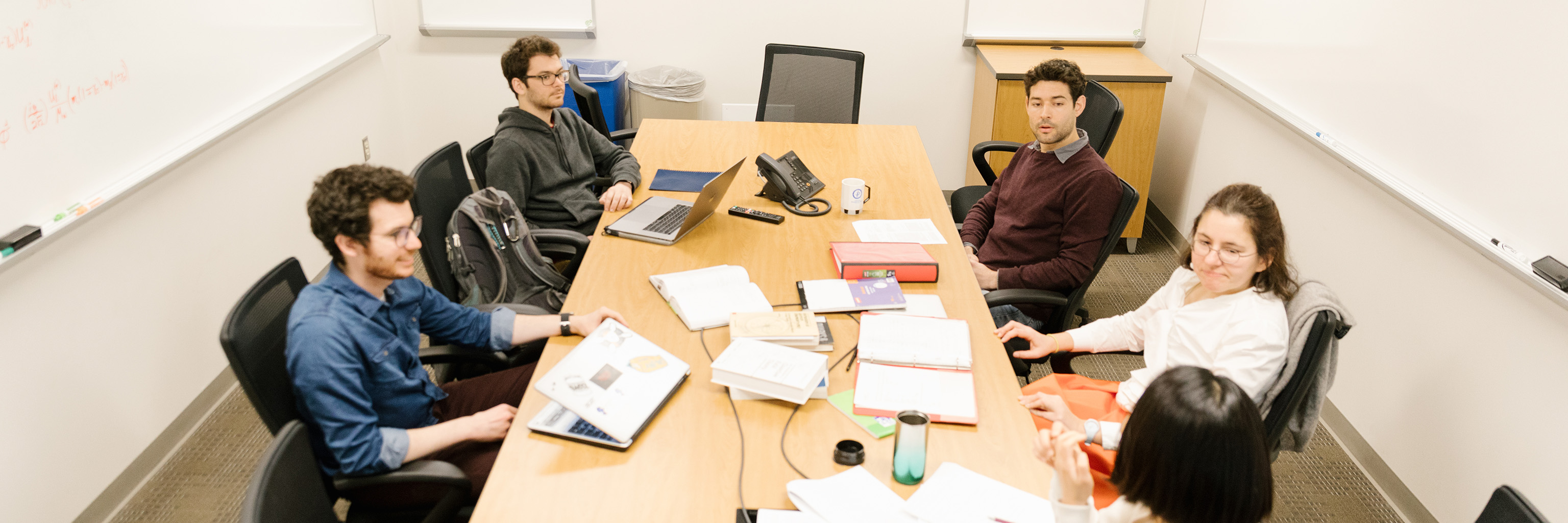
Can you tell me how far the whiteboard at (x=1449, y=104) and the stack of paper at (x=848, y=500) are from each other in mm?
1618

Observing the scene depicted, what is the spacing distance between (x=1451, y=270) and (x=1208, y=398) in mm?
1716

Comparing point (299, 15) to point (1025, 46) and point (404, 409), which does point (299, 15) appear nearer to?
point (404, 409)

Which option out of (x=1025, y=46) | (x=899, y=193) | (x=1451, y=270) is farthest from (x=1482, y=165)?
(x=1025, y=46)

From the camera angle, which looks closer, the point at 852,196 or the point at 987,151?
the point at 852,196

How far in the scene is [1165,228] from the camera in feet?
14.8

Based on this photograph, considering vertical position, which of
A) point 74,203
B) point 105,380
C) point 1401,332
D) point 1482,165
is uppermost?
point 1482,165

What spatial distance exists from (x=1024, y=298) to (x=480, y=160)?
5.81 ft

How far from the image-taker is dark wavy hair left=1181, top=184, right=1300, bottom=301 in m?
1.84

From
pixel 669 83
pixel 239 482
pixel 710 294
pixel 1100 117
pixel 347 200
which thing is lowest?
pixel 239 482

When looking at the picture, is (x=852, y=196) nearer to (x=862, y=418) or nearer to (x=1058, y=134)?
(x=1058, y=134)

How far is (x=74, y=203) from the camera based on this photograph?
236 centimetres

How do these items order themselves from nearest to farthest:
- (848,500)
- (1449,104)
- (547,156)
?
(848,500)
(1449,104)
(547,156)

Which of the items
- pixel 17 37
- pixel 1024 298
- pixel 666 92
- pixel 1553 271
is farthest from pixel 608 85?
pixel 1553 271

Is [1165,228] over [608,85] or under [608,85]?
under
